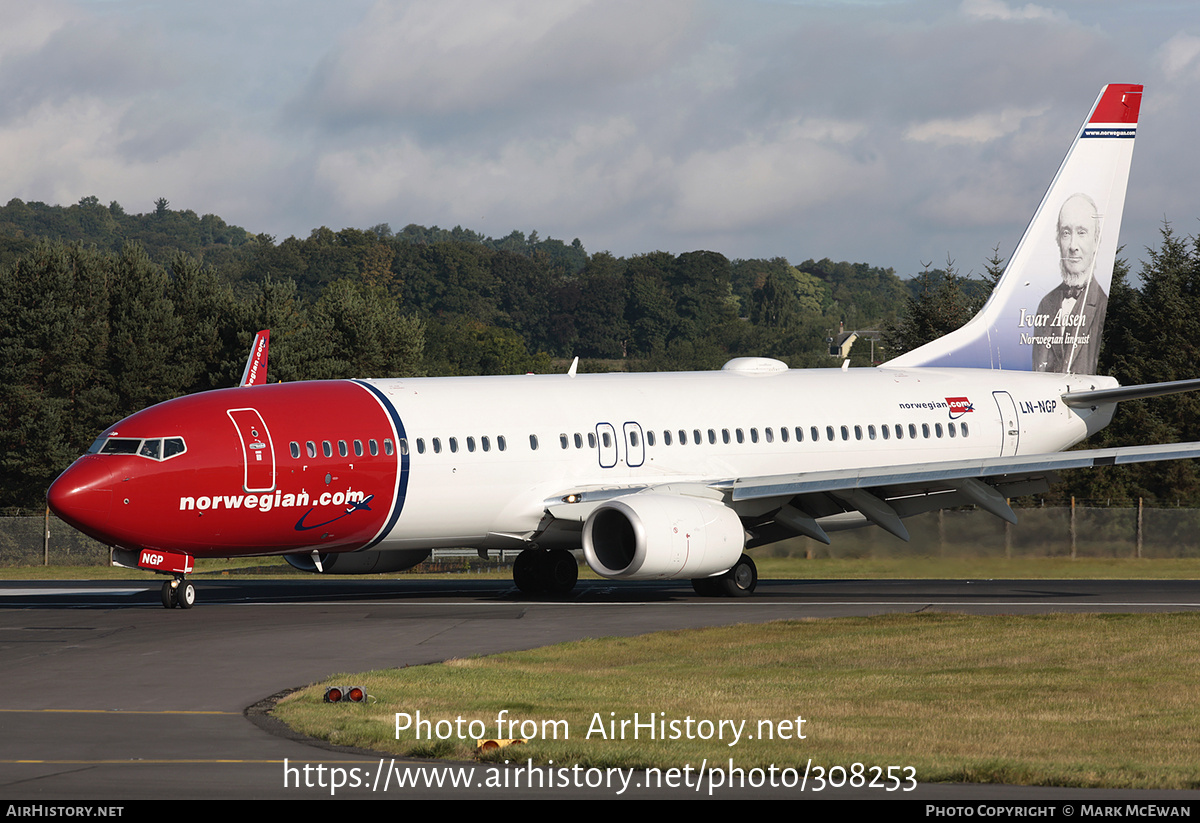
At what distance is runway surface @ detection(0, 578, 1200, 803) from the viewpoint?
1100cm

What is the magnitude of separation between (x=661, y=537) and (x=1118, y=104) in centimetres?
1771

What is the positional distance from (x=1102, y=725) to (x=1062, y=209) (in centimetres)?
2378

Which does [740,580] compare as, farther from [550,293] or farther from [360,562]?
[550,293]

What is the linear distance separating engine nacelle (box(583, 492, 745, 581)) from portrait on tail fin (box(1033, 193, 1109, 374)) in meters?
12.2

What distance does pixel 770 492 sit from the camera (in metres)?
27.5

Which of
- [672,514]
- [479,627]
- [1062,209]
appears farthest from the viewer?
[1062,209]

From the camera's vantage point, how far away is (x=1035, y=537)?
37.6 m

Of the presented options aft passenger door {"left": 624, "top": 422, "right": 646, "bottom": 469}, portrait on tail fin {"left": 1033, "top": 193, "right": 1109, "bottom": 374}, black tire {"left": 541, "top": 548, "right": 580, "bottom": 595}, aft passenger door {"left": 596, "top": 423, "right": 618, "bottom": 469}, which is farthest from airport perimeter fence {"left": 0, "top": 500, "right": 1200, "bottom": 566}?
aft passenger door {"left": 596, "top": 423, "right": 618, "bottom": 469}

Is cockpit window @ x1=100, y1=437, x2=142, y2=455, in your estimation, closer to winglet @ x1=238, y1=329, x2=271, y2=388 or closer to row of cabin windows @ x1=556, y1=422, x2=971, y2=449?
row of cabin windows @ x1=556, y1=422, x2=971, y2=449

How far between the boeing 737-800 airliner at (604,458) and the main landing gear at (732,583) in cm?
7

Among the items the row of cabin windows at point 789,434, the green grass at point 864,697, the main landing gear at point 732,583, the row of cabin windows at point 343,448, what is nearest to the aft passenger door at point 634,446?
the row of cabin windows at point 789,434

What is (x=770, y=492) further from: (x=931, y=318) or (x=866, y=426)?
(x=931, y=318)

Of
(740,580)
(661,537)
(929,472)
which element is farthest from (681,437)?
(929,472)
